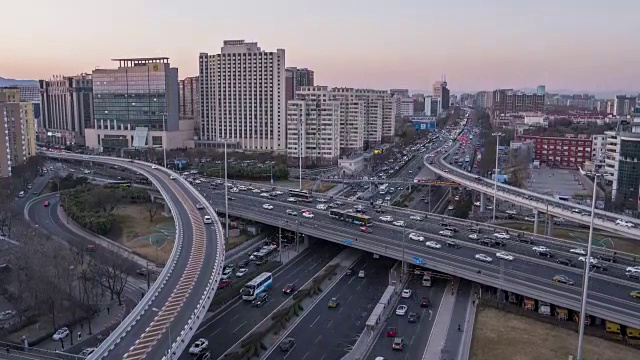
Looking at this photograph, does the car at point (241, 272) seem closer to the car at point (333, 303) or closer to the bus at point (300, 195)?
the car at point (333, 303)

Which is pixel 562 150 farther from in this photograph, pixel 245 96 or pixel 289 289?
pixel 289 289

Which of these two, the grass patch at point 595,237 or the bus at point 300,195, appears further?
the bus at point 300,195

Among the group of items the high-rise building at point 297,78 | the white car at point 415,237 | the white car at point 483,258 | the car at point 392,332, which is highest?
the high-rise building at point 297,78

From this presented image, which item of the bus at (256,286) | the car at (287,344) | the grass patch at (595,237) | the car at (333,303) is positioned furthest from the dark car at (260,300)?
the grass patch at (595,237)

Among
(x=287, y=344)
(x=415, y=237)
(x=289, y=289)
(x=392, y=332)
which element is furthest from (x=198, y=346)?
(x=415, y=237)

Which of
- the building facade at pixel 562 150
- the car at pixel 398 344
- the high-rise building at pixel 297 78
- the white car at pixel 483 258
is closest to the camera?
the car at pixel 398 344

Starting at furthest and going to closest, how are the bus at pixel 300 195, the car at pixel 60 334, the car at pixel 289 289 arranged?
the bus at pixel 300 195, the car at pixel 289 289, the car at pixel 60 334

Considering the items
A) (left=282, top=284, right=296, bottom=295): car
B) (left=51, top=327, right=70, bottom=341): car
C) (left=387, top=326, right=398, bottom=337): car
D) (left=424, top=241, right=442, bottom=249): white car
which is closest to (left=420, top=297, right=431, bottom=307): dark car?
(left=387, top=326, right=398, bottom=337): car
